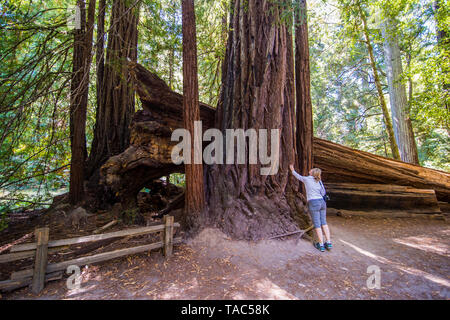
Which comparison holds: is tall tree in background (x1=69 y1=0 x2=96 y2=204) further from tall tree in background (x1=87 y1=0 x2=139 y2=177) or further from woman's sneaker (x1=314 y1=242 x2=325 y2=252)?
woman's sneaker (x1=314 y1=242 x2=325 y2=252)

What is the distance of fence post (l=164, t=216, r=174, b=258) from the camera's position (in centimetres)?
375

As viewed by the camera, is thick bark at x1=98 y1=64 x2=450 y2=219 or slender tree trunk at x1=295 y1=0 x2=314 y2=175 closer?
Result: thick bark at x1=98 y1=64 x2=450 y2=219

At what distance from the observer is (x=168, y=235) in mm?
3803

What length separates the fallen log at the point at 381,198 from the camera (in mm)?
6582

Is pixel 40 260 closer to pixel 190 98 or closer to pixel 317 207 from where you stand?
pixel 190 98

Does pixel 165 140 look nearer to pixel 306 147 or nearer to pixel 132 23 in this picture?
pixel 306 147

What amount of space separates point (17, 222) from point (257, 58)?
732 centimetres

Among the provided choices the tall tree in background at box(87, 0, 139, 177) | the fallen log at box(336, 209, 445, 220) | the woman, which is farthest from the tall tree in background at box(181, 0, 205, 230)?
the fallen log at box(336, 209, 445, 220)

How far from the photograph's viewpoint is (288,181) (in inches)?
193

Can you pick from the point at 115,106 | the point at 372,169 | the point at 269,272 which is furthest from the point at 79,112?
the point at 372,169

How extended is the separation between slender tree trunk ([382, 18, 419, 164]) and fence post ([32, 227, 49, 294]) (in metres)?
10.9

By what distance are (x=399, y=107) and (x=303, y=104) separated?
604cm

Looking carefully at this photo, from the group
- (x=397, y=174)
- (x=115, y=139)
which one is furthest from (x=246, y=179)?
(x=397, y=174)

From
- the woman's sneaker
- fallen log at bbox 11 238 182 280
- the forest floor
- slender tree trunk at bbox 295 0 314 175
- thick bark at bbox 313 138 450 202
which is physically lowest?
the forest floor
